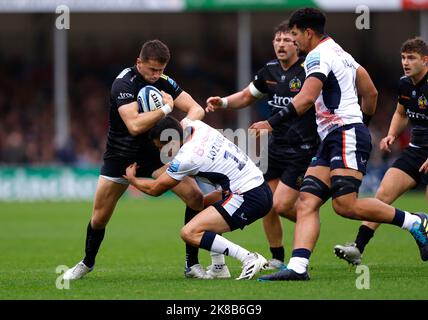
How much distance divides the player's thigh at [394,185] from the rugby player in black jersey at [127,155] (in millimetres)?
2316

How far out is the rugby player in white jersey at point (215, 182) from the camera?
866cm

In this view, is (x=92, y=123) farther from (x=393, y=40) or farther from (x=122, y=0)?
(x=393, y=40)

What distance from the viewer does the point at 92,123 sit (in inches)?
1143

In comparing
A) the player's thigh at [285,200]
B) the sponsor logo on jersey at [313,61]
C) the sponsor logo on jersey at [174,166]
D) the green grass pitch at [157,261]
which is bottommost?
the green grass pitch at [157,261]

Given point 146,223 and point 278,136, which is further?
point 146,223

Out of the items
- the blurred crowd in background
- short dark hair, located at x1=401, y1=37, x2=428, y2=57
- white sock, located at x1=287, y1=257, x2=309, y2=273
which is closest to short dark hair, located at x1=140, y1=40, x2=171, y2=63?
white sock, located at x1=287, y1=257, x2=309, y2=273

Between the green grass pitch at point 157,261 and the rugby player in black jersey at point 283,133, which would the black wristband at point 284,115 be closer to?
the green grass pitch at point 157,261

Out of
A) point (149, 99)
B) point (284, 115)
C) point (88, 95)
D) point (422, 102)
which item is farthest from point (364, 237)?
point (88, 95)

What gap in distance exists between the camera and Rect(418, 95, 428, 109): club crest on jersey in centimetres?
1047

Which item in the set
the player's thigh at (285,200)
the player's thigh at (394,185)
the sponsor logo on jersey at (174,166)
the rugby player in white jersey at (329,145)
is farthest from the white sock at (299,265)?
the player's thigh at (394,185)

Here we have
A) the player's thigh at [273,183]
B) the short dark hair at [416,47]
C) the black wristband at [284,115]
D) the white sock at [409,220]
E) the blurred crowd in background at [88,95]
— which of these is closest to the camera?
the black wristband at [284,115]

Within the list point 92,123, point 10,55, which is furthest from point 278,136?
point 10,55

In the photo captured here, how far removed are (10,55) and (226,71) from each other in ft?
24.8

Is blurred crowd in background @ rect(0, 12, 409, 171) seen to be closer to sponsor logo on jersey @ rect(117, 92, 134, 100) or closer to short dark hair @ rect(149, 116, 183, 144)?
sponsor logo on jersey @ rect(117, 92, 134, 100)
